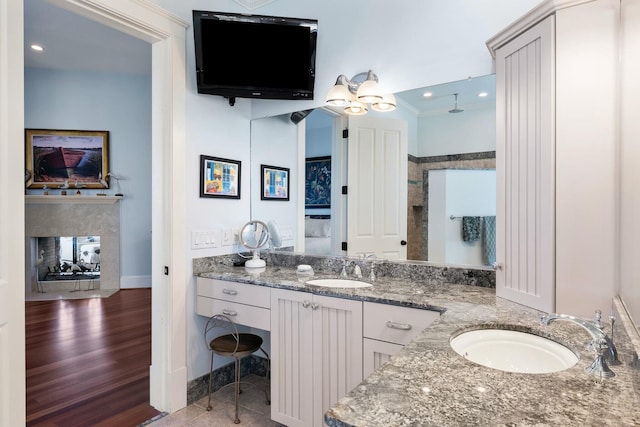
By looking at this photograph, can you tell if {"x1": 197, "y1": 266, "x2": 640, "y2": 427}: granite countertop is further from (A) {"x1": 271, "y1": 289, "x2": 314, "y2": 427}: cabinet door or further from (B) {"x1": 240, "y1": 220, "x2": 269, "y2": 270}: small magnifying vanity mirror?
(B) {"x1": 240, "y1": 220, "x2": 269, "y2": 270}: small magnifying vanity mirror

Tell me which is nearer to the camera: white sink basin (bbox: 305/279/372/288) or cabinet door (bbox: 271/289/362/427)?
cabinet door (bbox: 271/289/362/427)

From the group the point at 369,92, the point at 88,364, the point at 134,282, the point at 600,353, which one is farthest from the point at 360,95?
the point at 134,282

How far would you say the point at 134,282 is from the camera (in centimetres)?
558

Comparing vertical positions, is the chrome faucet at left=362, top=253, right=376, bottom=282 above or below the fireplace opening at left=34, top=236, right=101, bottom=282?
above

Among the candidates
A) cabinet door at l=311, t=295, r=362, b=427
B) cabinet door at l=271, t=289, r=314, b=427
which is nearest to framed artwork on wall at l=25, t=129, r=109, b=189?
cabinet door at l=271, t=289, r=314, b=427

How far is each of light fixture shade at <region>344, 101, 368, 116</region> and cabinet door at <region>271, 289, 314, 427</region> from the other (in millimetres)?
1214

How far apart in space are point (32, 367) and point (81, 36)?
3.59 metres

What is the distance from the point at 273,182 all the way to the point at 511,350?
82.4 inches

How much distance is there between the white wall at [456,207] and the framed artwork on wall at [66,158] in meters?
5.06

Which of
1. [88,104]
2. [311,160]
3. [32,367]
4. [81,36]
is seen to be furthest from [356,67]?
[88,104]

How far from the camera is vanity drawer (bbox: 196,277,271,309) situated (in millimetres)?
2078

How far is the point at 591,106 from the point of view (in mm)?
1293

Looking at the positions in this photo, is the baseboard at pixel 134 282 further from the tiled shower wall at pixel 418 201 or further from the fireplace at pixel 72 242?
the tiled shower wall at pixel 418 201

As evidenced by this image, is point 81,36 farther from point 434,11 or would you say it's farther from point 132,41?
point 434,11
